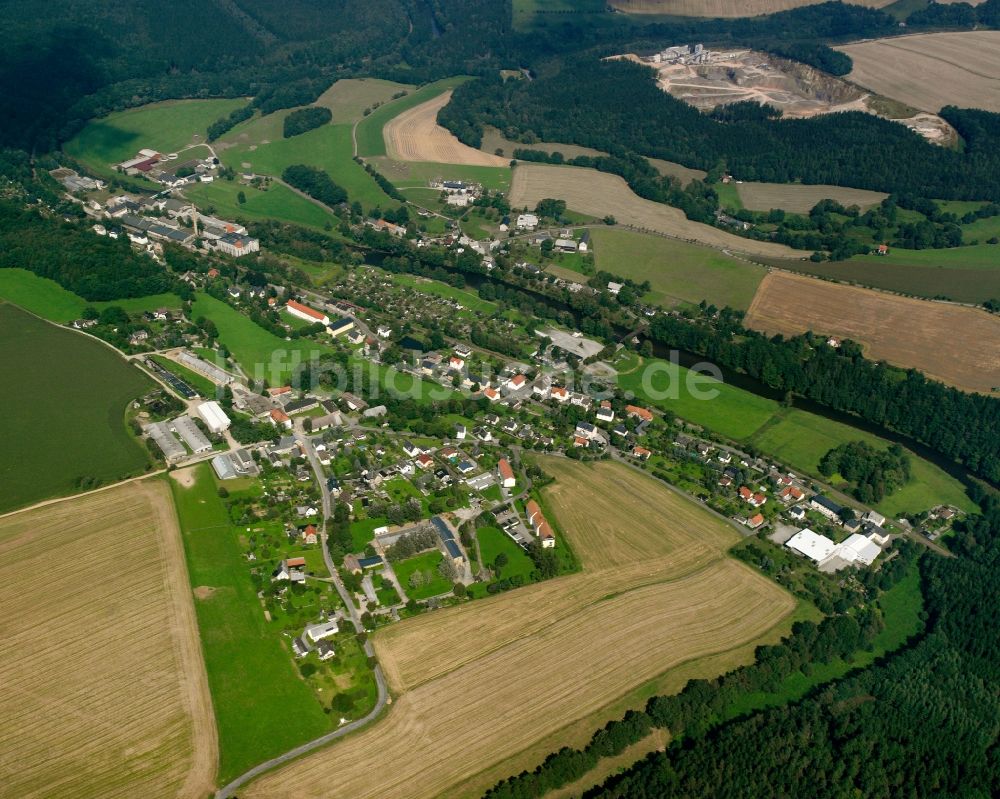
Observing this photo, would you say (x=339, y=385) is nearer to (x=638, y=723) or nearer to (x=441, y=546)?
(x=441, y=546)

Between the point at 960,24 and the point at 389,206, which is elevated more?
the point at 960,24

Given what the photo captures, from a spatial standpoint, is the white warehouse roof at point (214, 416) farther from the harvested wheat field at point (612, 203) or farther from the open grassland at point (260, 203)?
the harvested wheat field at point (612, 203)

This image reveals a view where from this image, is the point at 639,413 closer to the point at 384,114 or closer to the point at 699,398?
the point at 699,398

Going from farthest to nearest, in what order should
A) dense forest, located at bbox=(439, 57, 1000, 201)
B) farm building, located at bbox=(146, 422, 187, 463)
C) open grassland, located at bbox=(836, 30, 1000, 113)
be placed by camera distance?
open grassland, located at bbox=(836, 30, 1000, 113) < dense forest, located at bbox=(439, 57, 1000, 201) < farm building, located at bbox=(146, 422, 187, 463)

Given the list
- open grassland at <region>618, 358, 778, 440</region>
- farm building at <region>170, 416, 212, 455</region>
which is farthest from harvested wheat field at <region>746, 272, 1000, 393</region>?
farm building at <region>170, 416, 212, 455</region>

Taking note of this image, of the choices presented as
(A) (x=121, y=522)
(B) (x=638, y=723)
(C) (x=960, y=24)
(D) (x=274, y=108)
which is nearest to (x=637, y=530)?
(B) (x=638, y=723)

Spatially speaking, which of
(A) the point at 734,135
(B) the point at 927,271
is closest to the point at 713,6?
(A) the point at 734,135

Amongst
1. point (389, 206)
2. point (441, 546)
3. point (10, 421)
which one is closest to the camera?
point (441, 546)

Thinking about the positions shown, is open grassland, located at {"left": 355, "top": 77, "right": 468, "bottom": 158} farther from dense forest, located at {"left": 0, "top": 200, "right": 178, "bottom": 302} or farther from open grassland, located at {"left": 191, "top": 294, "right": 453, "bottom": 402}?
open grassland, located at {"left": 191, "top": 294, "right": 453, "bottom": 402}
